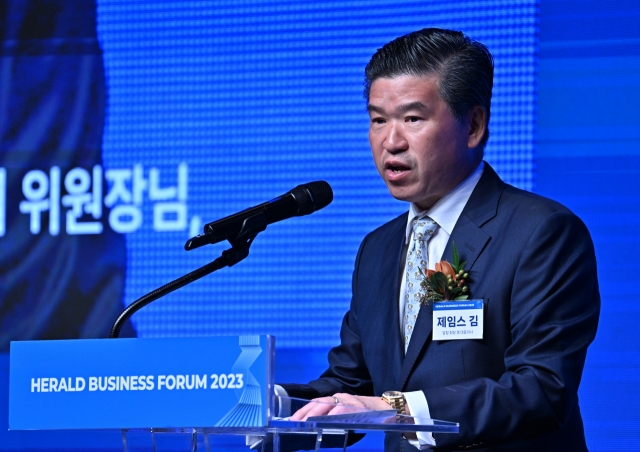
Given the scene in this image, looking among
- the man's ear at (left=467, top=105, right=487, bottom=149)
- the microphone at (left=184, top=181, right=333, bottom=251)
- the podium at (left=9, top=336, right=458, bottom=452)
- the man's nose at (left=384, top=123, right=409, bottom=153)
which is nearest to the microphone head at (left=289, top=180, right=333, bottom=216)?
the microphone at (left=184, top=181, right=333, bottom=251)

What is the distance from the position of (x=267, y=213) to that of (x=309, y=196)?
0.13 m

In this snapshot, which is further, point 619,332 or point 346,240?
point 346,240

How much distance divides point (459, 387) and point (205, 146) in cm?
215

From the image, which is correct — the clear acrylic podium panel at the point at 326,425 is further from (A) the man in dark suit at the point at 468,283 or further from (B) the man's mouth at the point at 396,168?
(B) the man's mouth at the point at 396,168

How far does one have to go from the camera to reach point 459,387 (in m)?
2.02

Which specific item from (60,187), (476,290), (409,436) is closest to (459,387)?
(409,436)

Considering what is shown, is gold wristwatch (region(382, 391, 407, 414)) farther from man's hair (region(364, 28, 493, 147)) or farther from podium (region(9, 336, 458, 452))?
man's hair (region(364, 28, 493, 147))

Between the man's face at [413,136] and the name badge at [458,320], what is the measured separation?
346mm

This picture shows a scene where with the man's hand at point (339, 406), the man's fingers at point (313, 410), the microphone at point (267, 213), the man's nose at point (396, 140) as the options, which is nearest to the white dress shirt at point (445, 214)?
the man's nose at point (396, 140)

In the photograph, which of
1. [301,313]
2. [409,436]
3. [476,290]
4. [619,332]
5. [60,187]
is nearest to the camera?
[409,436]

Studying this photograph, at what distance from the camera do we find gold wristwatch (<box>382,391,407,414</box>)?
73.8 inches

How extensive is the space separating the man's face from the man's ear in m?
0.07

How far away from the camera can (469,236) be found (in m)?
2.42

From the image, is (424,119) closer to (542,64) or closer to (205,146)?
(542,64)
